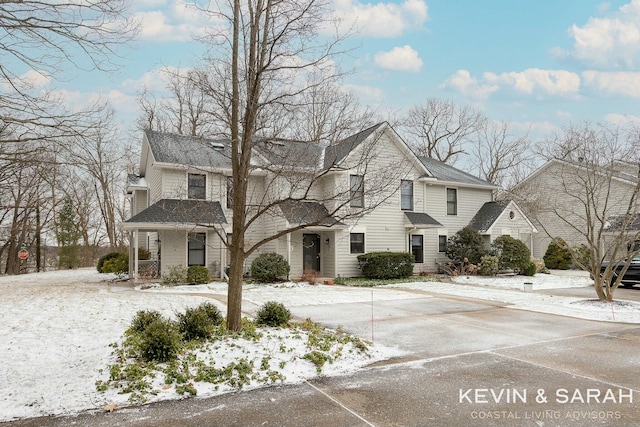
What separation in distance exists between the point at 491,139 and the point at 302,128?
3555 cm

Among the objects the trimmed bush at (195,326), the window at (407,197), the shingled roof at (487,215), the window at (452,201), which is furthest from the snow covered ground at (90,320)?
the window at (452,201)

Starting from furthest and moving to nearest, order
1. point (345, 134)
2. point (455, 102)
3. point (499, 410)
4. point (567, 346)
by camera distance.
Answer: point (455, 102) → point (567, 346) → point (345, 134) → point (499, 410)

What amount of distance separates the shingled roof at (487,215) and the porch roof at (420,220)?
3.14 metres

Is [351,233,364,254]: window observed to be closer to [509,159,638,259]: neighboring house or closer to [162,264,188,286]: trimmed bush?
[162,264,188,286]: trimmed bush

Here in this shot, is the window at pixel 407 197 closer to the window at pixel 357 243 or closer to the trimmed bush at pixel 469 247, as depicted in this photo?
the window at pixel 357 243

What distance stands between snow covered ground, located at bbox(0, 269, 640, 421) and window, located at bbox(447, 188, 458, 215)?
5.90m

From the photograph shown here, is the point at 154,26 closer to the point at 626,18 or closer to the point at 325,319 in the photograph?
the point at 325,319

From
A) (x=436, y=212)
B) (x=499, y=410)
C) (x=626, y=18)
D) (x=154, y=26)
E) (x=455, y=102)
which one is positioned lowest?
(x=499, y=410)

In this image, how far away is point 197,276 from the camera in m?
17.8

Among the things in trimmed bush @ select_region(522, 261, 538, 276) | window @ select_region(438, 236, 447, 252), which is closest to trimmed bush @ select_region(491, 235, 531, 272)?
trimmed bush @ select_region(522, 261, 538, 276)

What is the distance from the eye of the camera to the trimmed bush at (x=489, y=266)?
71.4ft

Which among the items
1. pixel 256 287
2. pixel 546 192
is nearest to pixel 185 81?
pixel 256 287

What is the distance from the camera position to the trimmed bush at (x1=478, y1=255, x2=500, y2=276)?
2177 cm

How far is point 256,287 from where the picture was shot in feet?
56.9
